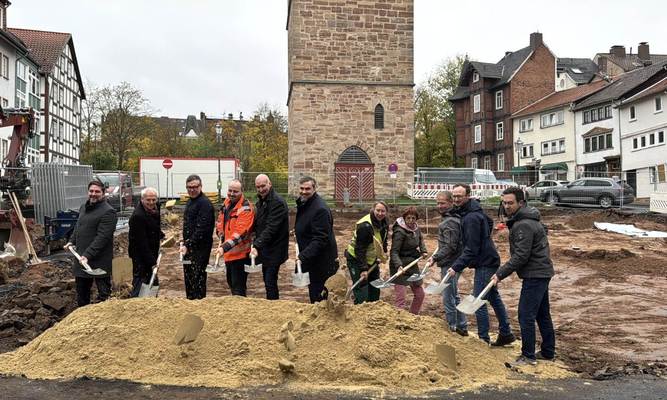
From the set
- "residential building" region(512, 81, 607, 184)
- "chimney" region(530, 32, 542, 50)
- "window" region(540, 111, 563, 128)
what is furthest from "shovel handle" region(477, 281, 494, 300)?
"chimney" region(530, 32, 542, 50)

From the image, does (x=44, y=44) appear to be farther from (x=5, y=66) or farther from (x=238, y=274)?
(x=238, y=274)

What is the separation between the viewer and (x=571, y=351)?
7.48 meters

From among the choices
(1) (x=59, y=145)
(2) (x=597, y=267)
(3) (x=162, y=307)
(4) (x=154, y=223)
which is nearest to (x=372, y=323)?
(3) (x=162, y=307)

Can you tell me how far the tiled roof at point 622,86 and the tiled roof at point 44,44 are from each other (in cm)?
3789

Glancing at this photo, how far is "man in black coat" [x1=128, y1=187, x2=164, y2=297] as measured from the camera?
7.80 meters

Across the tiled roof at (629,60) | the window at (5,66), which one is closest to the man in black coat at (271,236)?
the window at (5,66)

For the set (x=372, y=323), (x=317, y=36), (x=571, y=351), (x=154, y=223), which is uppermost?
(x=317, y=36)

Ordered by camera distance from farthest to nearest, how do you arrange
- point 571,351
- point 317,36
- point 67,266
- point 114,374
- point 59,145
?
point 59,145 < point 317,36 < point 67,266 < point 571,351 < point 114,374

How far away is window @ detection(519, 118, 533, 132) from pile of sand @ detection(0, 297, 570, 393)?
5031 cm

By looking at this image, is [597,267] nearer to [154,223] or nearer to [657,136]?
[154,223]

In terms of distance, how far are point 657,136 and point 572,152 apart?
31.9 feet

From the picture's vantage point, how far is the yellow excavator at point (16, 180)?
1376 cm

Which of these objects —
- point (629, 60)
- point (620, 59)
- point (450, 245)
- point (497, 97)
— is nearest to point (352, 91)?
point (450, 245)

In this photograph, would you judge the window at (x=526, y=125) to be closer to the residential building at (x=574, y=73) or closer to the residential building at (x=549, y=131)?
the residential building at (x=549, y=131)
